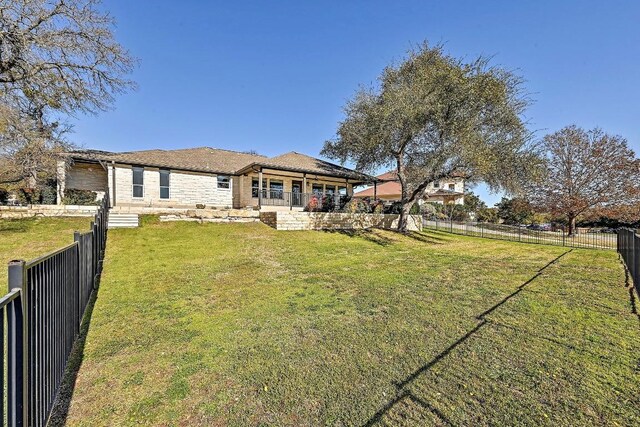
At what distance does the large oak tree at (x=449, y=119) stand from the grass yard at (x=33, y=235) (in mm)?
12358

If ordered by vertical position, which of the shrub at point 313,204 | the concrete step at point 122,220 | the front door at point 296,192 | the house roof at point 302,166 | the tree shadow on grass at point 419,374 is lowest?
the tree shadow on grass at point 419,374

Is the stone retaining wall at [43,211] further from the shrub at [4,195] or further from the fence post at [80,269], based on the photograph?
the fence post at [80,269]

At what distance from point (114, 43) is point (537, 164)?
19.1 meters

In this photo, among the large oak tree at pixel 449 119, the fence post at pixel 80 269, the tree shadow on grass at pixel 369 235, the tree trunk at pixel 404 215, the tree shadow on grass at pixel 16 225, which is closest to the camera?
the fence post at pixel 80 269

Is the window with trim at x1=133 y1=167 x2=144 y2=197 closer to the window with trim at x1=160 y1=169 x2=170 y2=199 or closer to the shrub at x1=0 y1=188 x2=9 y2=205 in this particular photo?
the window with trim at x1=160 y1=169 x2=170 y2=199

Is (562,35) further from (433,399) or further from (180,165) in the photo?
(180,165)

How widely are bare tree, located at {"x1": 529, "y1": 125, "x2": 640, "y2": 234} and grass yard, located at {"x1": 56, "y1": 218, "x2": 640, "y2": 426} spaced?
731 inches

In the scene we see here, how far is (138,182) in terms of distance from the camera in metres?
16.7

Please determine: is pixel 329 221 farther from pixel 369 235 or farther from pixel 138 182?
pixel 138 182

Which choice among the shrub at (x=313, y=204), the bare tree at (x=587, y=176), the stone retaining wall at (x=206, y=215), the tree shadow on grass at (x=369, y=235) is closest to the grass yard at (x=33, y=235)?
the stone retaining wall at (x=206, y=215)

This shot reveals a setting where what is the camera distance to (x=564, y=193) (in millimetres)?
22531

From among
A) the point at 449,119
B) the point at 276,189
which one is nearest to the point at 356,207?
the point at 276,189

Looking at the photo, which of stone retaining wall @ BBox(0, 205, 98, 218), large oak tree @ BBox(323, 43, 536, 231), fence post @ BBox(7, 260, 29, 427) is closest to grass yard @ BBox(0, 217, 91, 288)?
stone retaining wall @ BBox(0, 205, 98, 218)

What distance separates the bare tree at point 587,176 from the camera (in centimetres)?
2089
